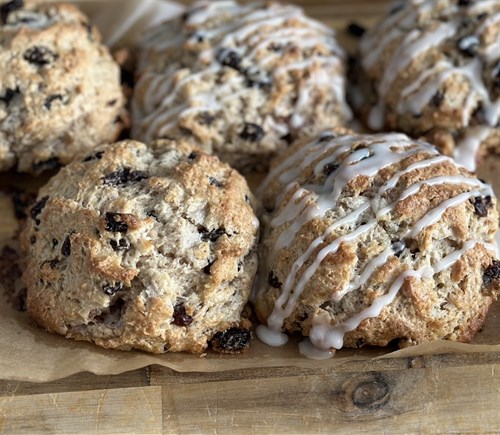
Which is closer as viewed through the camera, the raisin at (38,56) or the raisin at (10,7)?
the raisin at (38,56)

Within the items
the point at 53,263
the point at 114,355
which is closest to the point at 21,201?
the point at 53,263

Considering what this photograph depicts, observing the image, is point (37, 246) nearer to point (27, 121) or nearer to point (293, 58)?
point (27, 121)

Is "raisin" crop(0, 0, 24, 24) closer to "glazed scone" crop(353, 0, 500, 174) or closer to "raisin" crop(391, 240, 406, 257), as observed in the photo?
"glazed scone" crop(353, 0, 500, 174)

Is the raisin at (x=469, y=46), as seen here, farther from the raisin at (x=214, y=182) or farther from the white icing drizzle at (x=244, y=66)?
the raisin at (x=214, y=182)

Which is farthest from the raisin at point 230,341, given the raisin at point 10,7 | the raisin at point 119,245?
the raisin at point 10,7

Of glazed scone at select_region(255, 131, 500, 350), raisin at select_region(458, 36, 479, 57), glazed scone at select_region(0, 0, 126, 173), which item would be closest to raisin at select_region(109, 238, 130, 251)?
glazed scone at select_region(255, 131, 500, 350)

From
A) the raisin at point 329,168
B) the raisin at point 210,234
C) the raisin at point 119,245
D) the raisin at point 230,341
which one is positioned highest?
the raisin at point 119,245

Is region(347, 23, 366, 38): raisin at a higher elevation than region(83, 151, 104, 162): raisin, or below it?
below

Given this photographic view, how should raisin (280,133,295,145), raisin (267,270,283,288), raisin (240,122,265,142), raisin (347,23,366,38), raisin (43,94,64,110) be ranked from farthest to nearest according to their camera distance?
raisin (347,23,366,38)
raisin (280,133,295,145)
raisin (240,122,265,142)
raisin (43,94,64,110)
raisin (267,270,283,288)
